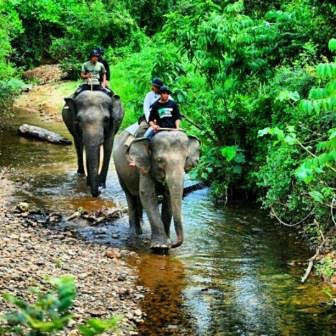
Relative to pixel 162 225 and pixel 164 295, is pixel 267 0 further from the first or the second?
pixel 164 295

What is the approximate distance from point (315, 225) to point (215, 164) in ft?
10.5

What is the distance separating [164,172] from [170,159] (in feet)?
0.74

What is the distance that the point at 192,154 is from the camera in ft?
32.4

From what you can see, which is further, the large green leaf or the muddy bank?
the large green leaf

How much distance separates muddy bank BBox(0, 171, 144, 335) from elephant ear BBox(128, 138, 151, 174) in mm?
1159

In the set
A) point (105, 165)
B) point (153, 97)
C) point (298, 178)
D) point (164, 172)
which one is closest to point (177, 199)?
point (164, 172)

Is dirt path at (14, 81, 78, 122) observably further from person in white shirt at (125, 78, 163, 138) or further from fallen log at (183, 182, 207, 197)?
person in white shirt at (125, 78, 163, 138)

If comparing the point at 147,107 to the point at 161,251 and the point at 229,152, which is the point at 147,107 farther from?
the point at 229,152

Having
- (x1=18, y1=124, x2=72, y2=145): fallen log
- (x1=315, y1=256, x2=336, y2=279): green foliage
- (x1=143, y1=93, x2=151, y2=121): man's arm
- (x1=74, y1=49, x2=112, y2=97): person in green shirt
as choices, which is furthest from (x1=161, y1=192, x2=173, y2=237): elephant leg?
(x1=18, y1=124, x2=72, y2=145): fallen log

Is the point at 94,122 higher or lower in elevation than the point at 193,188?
higher

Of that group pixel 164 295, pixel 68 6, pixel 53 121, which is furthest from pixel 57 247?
pixel 68 6

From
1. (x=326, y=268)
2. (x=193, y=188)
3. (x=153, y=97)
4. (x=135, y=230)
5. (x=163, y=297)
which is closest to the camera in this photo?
(x=163, y=297)

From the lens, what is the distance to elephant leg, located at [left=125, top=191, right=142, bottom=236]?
1093cm

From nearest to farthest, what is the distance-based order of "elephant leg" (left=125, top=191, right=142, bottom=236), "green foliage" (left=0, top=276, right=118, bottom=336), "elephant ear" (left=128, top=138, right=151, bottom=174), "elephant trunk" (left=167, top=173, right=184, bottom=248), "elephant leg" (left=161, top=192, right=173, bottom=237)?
1. "green foliage" (left=0, top=276, right=118, bottom=336)
2. "elephant trunk" (left=167, top=173, right=184, bottom=248)
3. "elephant ear" (left=128, top=138, right=151, bottom=174)
4. "elephant leg" (left=161, top=192, right=173, bottom=237)
5. "elephant leg" (left=125, top=191, right=142, bottom=236)
